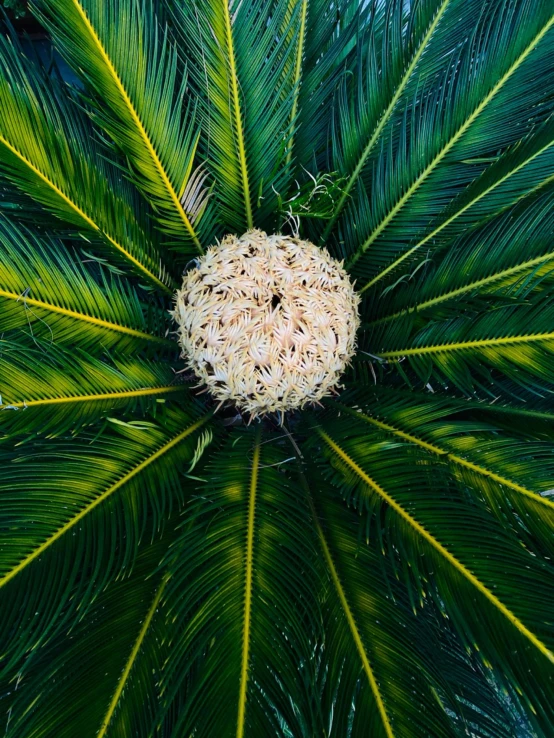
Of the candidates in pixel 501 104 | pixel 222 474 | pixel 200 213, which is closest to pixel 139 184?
pixel 200 213

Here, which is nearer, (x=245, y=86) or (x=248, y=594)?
(x=248, y=594)

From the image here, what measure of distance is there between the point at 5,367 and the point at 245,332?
423 mm

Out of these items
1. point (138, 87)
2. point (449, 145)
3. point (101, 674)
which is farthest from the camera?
point (449, 145)

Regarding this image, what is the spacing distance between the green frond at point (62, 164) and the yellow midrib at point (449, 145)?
1.69 feet

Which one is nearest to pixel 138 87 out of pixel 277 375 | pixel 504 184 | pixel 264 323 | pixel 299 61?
pixel 299 61

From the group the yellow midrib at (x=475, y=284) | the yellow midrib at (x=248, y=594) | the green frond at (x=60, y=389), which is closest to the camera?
the yellow midrib at (x=248, y=594)

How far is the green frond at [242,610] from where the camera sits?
0.74 meters

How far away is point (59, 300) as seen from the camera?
1054 millimetres

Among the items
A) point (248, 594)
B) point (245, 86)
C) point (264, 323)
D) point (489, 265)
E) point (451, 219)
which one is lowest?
point (248, 594)

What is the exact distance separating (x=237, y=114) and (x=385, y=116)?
323mm

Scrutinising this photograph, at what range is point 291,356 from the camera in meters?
1.06

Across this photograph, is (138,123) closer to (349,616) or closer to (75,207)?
(75,207)

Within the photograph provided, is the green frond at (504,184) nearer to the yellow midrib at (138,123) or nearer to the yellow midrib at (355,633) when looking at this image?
the yellow midrib at (138,123)

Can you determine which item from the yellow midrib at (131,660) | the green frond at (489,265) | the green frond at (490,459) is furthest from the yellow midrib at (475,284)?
the yellow midrib at (131,660)
